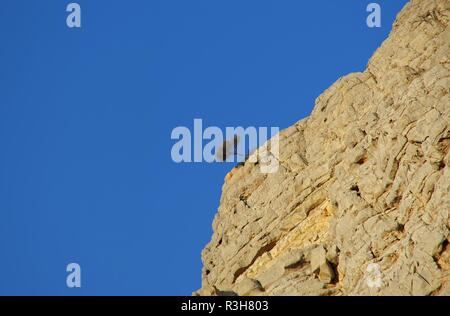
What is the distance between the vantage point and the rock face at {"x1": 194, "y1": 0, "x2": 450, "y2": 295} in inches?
2653

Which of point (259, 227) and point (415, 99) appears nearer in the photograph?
point (415, 99)

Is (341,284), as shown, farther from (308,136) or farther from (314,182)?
(308,136)

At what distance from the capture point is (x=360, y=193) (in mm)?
74188

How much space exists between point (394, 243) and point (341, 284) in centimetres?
449

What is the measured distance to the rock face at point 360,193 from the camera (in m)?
67.4

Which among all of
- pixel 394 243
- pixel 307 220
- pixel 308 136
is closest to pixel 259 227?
pixel 307 220

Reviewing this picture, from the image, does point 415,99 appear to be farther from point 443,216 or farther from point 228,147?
point 228,147

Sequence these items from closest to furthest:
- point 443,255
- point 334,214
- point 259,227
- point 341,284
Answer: point 443,255 → point 341,284 → point 334,214 → point 259,227

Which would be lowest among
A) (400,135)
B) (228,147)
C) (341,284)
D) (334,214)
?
(341,284)

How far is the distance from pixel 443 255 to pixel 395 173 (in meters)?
9.37

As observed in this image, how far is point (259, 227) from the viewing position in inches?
3196

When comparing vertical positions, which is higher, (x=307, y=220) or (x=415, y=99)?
(x=415, y=99)

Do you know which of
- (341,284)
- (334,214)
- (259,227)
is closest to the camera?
(341,284)

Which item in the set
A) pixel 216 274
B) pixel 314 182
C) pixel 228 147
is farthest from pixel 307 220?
pixel 228 147
